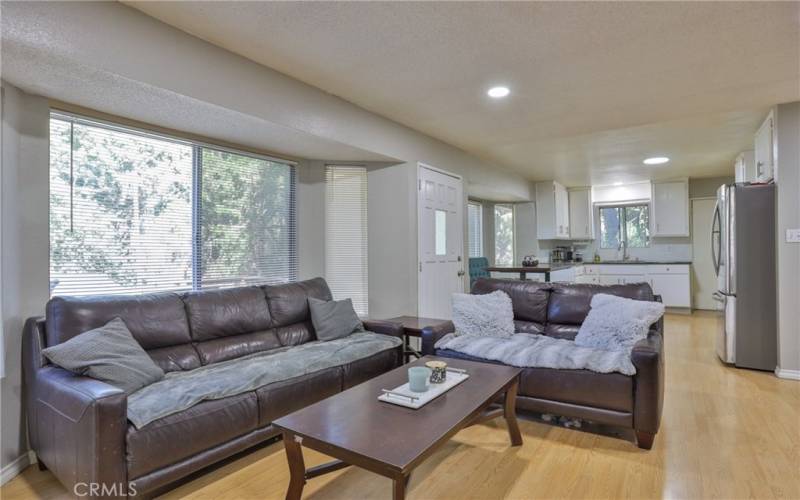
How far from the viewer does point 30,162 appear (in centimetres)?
235

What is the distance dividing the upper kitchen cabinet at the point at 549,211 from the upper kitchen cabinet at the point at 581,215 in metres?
0.53

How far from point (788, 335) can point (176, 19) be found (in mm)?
5142

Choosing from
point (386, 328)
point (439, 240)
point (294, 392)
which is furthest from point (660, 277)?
point (294, 392)

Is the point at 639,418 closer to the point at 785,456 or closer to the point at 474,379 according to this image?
the point at 785,456

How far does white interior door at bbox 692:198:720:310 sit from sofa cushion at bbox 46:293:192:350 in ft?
26.7

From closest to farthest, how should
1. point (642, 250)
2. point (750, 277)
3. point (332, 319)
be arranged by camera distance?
1. point (332, 319)
2. point (750, 277)
3. point (642, 250)

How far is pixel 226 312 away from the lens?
9.66ft

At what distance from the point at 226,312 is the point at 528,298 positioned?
233 centimetres

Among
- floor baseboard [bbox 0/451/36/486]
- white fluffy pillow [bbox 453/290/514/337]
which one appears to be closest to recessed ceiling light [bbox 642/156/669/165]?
white fluffy pillow [bbox 453/290/514/337]

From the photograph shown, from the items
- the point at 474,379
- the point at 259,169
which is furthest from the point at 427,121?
the point at 474,379

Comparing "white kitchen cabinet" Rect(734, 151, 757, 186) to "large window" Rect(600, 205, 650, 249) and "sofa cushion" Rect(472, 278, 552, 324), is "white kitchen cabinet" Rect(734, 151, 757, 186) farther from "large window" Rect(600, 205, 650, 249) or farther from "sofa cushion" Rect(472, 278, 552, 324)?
"sofa cushion" Rect(472, 278, 552, 324)

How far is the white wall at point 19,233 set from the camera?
2180 millimetres

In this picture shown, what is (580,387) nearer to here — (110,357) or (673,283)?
(110,357)

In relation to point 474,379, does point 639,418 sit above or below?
below
